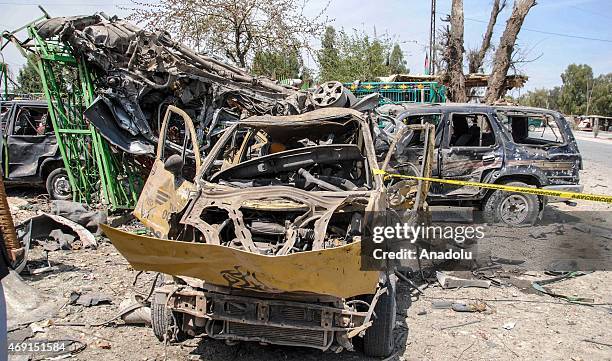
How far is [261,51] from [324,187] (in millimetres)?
11619

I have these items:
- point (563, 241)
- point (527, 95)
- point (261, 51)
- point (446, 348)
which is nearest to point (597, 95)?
point (527, 95)

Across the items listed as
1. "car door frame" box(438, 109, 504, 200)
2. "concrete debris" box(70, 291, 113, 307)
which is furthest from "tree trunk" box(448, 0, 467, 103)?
"concrete debris" box(70, 291, 113, 307)

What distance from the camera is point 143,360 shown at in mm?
3699

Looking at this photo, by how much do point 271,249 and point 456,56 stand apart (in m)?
13.8

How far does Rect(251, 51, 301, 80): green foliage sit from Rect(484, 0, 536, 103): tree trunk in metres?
6.10

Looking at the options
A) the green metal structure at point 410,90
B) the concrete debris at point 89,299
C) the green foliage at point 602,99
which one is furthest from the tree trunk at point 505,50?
the green foliage at point 602,99

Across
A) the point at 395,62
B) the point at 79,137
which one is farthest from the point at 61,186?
the point at 395,62

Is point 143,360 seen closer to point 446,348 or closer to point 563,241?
point 446,348

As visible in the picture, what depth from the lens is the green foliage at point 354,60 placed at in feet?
69.6

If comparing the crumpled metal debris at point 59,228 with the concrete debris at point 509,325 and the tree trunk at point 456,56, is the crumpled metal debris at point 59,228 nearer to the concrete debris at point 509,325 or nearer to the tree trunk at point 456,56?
the concrete debris at point 509,325

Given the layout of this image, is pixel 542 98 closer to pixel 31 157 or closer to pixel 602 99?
pixel 602 99

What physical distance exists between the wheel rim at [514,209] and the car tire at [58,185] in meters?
7.82

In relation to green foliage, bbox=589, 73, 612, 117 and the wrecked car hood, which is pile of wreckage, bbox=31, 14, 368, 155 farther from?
green foliage, bbox=589, 73, 612, 117

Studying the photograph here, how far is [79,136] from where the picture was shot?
840 centimetres
